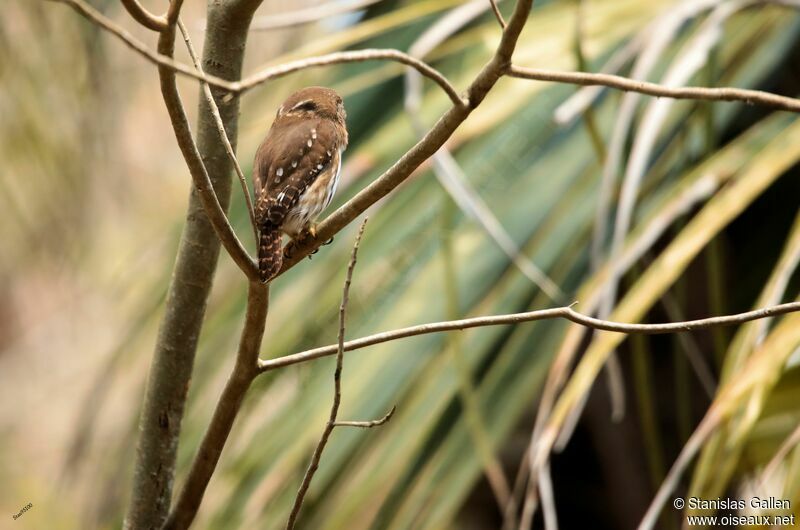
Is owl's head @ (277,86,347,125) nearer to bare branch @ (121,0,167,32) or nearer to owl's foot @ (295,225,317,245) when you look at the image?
owl's foot @ (295,225,317,245)

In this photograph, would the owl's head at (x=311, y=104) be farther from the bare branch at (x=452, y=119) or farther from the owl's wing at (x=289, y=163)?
the bare branch at (x=452, y=119)

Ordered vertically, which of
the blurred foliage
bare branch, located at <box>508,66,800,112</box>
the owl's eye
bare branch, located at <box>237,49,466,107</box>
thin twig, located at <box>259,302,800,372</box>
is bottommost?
the blurred foliage

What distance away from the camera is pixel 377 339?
1.05 metres

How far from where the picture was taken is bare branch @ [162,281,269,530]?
3.49 ft

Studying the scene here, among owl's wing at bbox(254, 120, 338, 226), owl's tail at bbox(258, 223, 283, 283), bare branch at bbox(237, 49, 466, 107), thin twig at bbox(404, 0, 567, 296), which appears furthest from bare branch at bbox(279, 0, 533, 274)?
owl's wing at bbox(254, 120, 338, 226)

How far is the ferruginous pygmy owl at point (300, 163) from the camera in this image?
5.34 feet

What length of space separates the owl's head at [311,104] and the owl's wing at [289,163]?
26mm

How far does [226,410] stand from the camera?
1129 mm

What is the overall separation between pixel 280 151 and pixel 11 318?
465 centimetres

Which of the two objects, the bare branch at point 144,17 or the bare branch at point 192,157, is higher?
the bare branch at point 144,17

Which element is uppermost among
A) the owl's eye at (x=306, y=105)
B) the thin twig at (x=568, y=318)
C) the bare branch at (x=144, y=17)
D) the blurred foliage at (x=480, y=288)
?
the bare branch at (x=144, y=17)

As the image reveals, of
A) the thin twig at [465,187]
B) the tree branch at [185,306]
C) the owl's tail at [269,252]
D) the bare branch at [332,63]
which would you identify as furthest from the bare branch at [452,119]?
the thin twig at [465,187]

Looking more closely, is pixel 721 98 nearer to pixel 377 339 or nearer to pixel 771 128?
pixel 377 339

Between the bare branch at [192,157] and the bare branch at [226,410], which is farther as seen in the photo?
the bare branch at [226,410]
